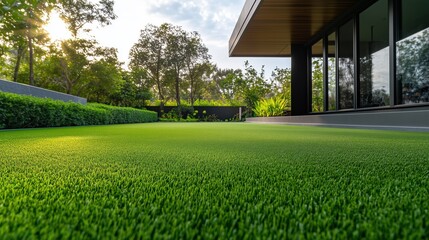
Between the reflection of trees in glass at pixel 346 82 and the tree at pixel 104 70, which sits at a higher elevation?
the tree at pixel 104 70

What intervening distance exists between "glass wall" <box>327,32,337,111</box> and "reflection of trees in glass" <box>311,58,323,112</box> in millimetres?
610

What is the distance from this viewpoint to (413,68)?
4.80 metres

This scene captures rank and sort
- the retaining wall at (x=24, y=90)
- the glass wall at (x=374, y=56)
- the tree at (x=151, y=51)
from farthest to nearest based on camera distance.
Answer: the tree at (x=151, y=51), the retaining wall at (x=24, y=90), the glass wall at (x=374, y=56)

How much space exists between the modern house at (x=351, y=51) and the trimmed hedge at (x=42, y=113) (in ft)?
18.3

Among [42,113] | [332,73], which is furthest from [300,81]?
[42,113]

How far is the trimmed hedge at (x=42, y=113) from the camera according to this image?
5238 millimetres

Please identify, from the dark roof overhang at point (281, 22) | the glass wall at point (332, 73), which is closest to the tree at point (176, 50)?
the dark roof overhang at point (281, 22)

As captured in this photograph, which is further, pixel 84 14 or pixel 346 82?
pixel 84 14

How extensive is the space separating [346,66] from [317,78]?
195 cm

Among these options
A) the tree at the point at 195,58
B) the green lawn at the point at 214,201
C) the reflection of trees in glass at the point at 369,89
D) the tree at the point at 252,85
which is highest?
the tree at the point at 195,58

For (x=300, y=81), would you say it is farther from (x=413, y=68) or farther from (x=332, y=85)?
(x=413, y=68)

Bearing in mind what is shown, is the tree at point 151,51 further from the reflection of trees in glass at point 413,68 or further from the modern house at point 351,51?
the reflection of trees in glass at point 413,68

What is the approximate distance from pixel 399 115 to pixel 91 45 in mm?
15635

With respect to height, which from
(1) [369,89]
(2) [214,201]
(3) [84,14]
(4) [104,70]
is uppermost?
(3) [84,14]
